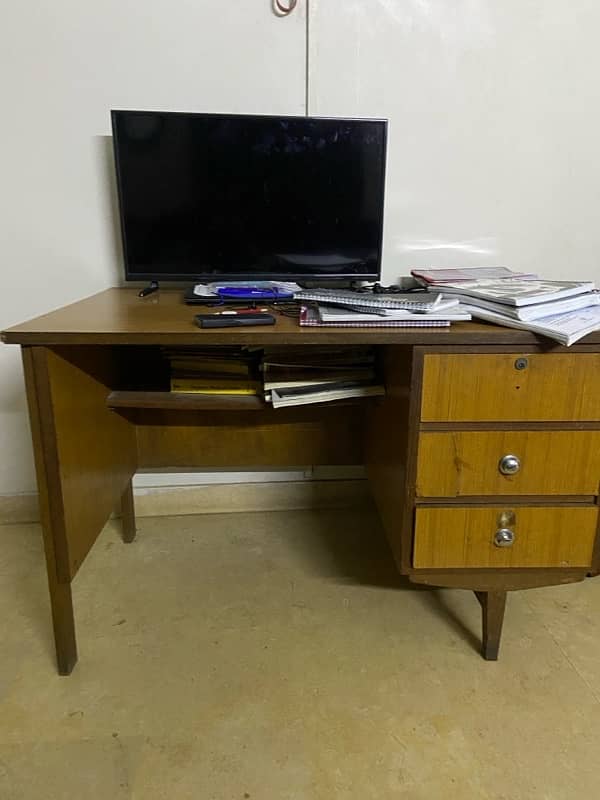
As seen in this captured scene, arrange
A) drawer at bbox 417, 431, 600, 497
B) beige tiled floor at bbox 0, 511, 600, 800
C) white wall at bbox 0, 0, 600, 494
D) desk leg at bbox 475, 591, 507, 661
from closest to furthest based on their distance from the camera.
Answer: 1. beige tiled floor at bbox 0, 511, 600, 800
2. drawer at bbox 417, 431, 600, 497
3. desk leg at bbox 475, 591, 507, 661
4. white wall at bbox 0, 0, 600, 494

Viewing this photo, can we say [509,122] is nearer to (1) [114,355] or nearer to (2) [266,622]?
(1) [114,355]

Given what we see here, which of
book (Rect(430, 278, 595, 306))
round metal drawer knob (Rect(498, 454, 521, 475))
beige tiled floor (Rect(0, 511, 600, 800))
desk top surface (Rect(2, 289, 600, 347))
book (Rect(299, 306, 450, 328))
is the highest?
book (Rect(430, 278, 595, 306))

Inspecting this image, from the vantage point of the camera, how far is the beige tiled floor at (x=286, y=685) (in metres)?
0.92

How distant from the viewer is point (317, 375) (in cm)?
126

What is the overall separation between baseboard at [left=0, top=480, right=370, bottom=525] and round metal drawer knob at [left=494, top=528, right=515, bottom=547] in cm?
73

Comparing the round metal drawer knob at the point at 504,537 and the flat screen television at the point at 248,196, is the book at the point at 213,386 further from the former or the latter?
the round metal drawer knob at the point at 504,537

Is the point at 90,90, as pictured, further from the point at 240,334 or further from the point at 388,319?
the point at 388,319

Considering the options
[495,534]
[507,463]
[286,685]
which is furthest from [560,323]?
[286,685]

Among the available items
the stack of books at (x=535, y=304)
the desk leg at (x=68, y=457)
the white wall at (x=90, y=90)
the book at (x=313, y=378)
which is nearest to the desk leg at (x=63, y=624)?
the desk leg at (x=68, y=457)

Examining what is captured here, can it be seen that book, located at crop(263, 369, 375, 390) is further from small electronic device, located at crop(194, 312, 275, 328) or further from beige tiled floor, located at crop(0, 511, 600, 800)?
beige tiled floor, located at crop(0, 511, 600, 800)

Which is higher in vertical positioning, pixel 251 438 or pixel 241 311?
pixel 241 311

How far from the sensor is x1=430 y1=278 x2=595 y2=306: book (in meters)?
1.03

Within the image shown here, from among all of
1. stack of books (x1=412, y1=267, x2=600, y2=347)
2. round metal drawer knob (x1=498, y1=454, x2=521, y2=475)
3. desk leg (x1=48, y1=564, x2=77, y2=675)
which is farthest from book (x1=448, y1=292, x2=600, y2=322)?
desk leg (x1=48, y1=564, x2=77, y2=675)

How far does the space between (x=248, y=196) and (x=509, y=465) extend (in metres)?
0.86
